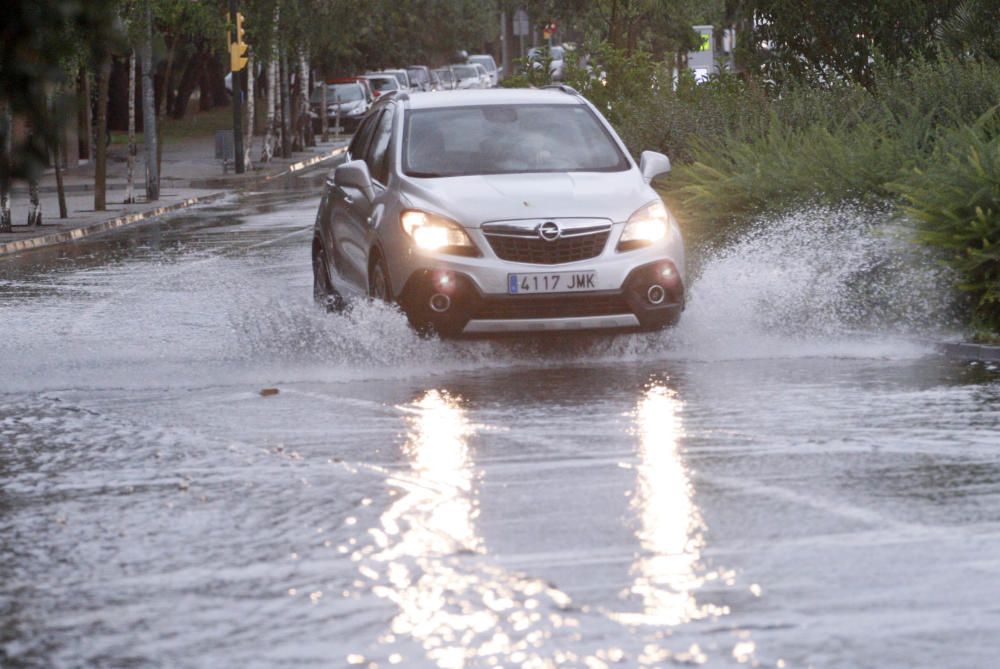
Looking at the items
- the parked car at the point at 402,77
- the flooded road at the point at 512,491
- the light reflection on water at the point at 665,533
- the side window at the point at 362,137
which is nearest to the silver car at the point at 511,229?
the flooded road at the point at 512,491

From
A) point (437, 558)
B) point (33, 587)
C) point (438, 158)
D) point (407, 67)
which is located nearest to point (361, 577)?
point (437, 558)

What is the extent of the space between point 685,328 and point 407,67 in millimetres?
79811

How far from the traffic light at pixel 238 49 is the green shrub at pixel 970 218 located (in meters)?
30.4

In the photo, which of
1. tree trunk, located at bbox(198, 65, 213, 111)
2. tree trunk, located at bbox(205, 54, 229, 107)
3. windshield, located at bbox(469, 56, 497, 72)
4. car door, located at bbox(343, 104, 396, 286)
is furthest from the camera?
windshield, located at bbox(469, 56, 497, 72)

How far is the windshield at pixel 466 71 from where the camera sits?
9644 cm

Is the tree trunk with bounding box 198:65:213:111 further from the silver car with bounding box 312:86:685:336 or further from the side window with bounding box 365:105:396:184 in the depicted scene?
the silver car with bounding box 312:86:685:336

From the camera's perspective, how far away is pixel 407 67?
3649 inches

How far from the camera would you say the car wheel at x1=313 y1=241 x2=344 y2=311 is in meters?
15.4

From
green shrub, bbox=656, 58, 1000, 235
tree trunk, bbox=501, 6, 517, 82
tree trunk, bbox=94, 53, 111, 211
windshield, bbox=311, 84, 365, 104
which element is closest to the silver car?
green shrub, bbox=656, 58, 1000, 235

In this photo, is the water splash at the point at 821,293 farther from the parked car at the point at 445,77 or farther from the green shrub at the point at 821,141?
the parked car at the point at 445,77

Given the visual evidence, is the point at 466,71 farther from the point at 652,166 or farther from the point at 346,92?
the point at 652,166

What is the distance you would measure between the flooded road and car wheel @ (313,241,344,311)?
0.37 m

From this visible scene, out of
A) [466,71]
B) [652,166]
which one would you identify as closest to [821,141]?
[652,166]

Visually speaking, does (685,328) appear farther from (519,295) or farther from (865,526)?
(865,526)
